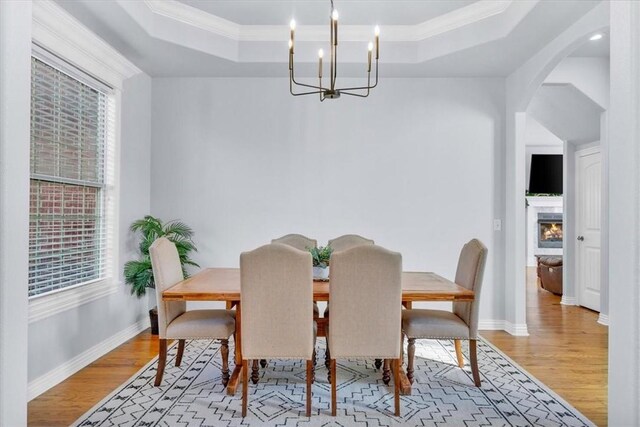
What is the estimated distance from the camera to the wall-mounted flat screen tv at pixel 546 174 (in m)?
9.54

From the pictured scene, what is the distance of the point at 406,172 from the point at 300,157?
115 centimetres

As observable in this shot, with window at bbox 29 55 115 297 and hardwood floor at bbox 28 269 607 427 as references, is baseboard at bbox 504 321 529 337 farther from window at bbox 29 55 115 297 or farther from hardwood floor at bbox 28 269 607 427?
window at bbox 29 55 115 297

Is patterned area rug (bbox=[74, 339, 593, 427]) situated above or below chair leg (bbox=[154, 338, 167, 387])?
below

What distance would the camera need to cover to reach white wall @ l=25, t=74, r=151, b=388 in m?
2.88

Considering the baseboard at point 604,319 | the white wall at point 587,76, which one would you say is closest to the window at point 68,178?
the white wall at point 587,76

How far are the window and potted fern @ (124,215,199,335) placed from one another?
25 centimetres

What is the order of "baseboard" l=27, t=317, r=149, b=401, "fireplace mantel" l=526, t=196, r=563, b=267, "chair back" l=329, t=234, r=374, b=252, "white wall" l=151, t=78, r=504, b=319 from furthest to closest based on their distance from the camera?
"fireplace mantel" l=526, t=196, r=563, b=267, "white wall" l=151, t=78, r=504, b=319, "chair back" l=329, t=234, r=374, b=252, "baseboard" l=27, t=317, r=149, b=401

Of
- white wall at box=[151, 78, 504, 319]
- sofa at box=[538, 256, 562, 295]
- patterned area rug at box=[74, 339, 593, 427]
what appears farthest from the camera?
sofa at box=[538, 256, 562, 295]

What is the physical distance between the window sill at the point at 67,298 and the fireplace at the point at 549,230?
396 inches

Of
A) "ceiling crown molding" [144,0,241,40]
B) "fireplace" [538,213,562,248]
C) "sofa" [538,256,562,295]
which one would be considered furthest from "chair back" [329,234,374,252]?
"fireplace" [538,213,562,248]

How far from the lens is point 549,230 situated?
34.8 feet

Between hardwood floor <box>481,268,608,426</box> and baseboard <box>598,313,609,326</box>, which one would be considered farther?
baseboard <box>598,313,609,326</box>

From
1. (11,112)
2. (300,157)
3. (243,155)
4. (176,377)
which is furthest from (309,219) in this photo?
(11,112)

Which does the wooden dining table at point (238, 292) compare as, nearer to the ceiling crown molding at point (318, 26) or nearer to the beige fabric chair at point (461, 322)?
the beige fabric chair at point (461, 322)
